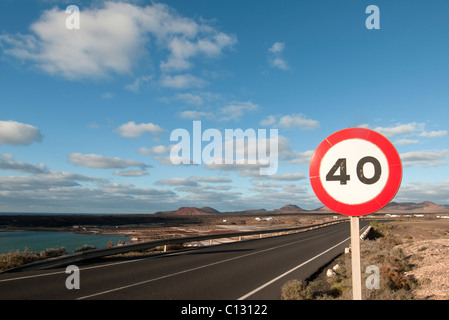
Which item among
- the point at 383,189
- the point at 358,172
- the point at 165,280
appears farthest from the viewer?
the point at 165,280

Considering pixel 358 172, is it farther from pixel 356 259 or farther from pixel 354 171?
pixel 356 259

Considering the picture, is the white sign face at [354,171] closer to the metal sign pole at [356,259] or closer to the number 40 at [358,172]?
the number 40 at [358,172]

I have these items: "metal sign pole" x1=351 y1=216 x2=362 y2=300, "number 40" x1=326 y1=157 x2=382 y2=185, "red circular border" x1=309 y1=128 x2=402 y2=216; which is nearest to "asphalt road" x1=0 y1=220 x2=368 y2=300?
"metal sign pole" x1=351 y1=216 x2=362 y2=300

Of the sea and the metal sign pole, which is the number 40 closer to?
the metal sign pole

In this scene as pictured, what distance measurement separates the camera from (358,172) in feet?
8.30

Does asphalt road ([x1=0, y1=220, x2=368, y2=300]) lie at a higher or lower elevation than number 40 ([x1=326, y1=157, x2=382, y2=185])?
lower

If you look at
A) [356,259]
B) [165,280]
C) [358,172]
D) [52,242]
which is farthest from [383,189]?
[52,242]

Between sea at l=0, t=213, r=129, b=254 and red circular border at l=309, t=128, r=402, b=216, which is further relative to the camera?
sea at l=0, t=213, r=129, b=254

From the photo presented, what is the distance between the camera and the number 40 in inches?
96.1

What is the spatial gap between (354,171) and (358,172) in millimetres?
32

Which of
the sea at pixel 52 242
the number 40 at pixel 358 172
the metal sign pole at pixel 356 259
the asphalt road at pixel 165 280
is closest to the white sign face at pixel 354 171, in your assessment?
the number 40 at pixel 358 172

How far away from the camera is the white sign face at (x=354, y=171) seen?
7.98ft
